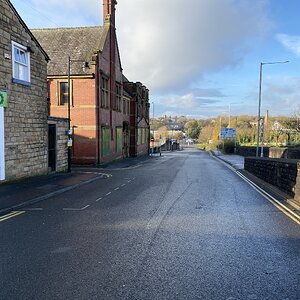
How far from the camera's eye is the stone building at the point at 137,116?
4416 cm

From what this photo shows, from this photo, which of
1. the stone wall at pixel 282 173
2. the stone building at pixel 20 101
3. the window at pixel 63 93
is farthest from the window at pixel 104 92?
the stone wall at pixel 282 173

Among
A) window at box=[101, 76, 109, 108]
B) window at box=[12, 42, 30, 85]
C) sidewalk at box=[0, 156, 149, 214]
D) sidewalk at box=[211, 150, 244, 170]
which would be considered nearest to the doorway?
sidewalk at box=[0, 156, 149, 214]

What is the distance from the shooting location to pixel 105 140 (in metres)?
30.0

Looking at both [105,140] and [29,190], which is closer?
[29,190]

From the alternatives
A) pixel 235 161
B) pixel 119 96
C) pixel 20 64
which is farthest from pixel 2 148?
pixel 235 161

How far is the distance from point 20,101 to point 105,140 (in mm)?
14898

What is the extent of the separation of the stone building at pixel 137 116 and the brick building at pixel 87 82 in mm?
Answer: 11625

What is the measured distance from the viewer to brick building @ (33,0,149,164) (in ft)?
88.5

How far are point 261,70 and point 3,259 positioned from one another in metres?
27.2

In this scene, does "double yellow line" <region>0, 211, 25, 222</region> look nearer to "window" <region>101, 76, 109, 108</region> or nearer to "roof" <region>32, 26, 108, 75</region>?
"roof" <region>32, 26, 108, 75</region>

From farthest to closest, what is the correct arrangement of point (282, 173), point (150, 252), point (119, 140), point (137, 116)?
point (137, 116), point (119, 140), point (282, 173), point (150, 252)

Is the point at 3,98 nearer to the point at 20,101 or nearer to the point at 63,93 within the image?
the point at 20,101

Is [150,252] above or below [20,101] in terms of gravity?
below

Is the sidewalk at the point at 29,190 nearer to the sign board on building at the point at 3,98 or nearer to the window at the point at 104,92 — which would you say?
the sign board on building at the point at 3,98
